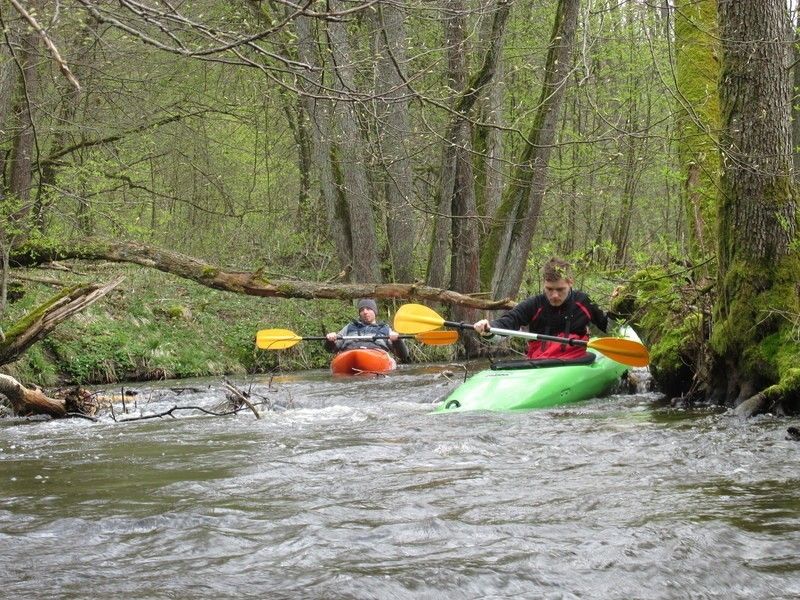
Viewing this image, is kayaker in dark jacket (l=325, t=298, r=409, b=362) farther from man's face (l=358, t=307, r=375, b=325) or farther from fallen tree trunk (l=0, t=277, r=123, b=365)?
fallen tree trunk (l=0, t=277, r=123, b=365)

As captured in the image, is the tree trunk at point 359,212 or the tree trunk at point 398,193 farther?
the tree trunk at point 359,212

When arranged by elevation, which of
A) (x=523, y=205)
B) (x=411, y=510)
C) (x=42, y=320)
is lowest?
(x=411, y=510)

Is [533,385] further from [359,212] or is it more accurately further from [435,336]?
[359,212]

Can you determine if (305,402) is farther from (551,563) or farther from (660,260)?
(551,563)

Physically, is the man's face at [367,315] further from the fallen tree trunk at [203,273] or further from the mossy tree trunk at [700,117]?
the mossy tree trunk at [700,117]

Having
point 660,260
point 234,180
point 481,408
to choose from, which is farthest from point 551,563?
point 234,180

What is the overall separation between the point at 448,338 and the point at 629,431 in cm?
375

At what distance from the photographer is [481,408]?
8.10 meters

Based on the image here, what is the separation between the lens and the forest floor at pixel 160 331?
12.4 meters

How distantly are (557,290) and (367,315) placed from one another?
4152mm

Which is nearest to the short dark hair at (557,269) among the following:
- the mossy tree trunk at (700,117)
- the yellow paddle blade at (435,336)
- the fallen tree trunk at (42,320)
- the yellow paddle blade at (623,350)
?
the yellow paddle blade at (623,350)

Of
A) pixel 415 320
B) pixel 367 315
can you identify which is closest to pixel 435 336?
pixel 415 320

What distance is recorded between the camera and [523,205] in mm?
14367

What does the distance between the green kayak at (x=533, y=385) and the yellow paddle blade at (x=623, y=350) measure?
11.1 inches
